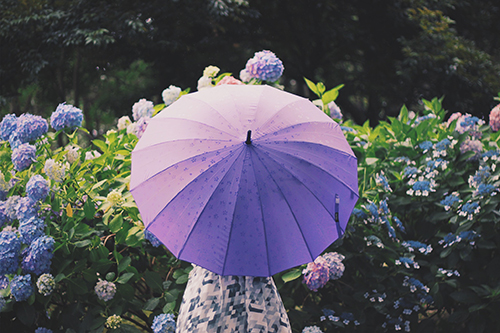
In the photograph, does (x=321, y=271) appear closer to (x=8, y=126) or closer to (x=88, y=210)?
(x=88, y=210)

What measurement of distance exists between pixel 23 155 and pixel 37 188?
243 mm

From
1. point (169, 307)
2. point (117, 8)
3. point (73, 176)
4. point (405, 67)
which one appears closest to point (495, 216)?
point (169, 307)

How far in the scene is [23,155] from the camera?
6.89 ft

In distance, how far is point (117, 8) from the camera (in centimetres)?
761

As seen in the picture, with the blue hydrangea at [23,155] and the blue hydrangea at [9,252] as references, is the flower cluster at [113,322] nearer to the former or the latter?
the blue hydrangea at [9,252]

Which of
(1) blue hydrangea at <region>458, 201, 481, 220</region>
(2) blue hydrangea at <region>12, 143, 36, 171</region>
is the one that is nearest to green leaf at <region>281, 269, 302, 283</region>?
(1) blue hydrangea at <region>458, 201, 481, 220</region>

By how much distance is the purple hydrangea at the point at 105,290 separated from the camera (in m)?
2.00

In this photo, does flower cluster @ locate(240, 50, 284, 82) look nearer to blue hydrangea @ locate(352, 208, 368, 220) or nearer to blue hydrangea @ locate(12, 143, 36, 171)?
blue hydrangea @ locate(352, 208, 368, 220)

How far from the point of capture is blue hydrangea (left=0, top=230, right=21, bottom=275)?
6.36 ft

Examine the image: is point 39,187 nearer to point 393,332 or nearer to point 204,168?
point 204,168

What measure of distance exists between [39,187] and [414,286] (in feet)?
6.68

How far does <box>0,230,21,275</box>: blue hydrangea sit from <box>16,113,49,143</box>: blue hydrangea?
1.58 feet

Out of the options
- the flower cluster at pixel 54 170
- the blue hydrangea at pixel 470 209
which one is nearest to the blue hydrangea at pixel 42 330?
the flower cluster at pixel 54 170

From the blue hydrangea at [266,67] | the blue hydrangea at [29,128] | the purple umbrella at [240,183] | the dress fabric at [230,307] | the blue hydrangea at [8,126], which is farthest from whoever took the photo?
the blue hydrangea at [266,67]
